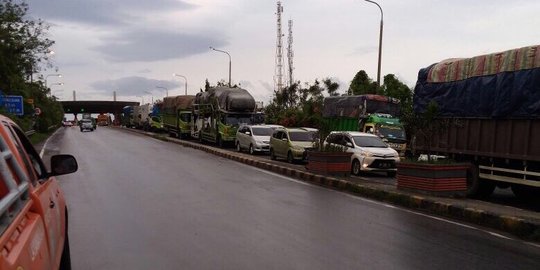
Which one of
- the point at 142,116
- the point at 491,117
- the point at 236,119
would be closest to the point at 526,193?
the point at 491,117

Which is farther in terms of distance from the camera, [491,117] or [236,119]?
[236,119]

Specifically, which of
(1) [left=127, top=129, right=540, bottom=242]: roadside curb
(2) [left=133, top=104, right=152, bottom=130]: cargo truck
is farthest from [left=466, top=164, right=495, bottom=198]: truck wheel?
(2) [left=133, top=104, right=152, bottom=130]: cargo truck

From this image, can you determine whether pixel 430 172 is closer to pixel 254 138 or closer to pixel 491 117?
pixel 491 117

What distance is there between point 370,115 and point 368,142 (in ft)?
27.0

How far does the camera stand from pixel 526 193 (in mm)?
12352

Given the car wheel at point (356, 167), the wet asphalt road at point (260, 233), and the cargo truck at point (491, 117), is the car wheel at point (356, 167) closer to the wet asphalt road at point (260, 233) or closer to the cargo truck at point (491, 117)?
the cargo truck at point (491, 117)

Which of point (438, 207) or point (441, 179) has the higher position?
point (441, 179)

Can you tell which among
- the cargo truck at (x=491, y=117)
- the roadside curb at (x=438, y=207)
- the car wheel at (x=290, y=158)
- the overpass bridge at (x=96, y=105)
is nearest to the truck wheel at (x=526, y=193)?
the cargo truck at (x=491, y=117)

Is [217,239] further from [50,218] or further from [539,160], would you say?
[539,160]

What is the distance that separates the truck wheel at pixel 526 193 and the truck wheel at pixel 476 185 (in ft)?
1.75

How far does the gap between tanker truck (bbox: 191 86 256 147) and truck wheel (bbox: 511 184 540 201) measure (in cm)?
2196

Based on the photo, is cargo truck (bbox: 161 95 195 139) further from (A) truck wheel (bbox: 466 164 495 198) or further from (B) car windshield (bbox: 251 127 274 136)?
(A) truck wheel (bbox: 466 164 495 198)

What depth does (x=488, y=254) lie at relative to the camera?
686 centimetres

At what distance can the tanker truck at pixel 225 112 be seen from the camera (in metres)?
33.1
